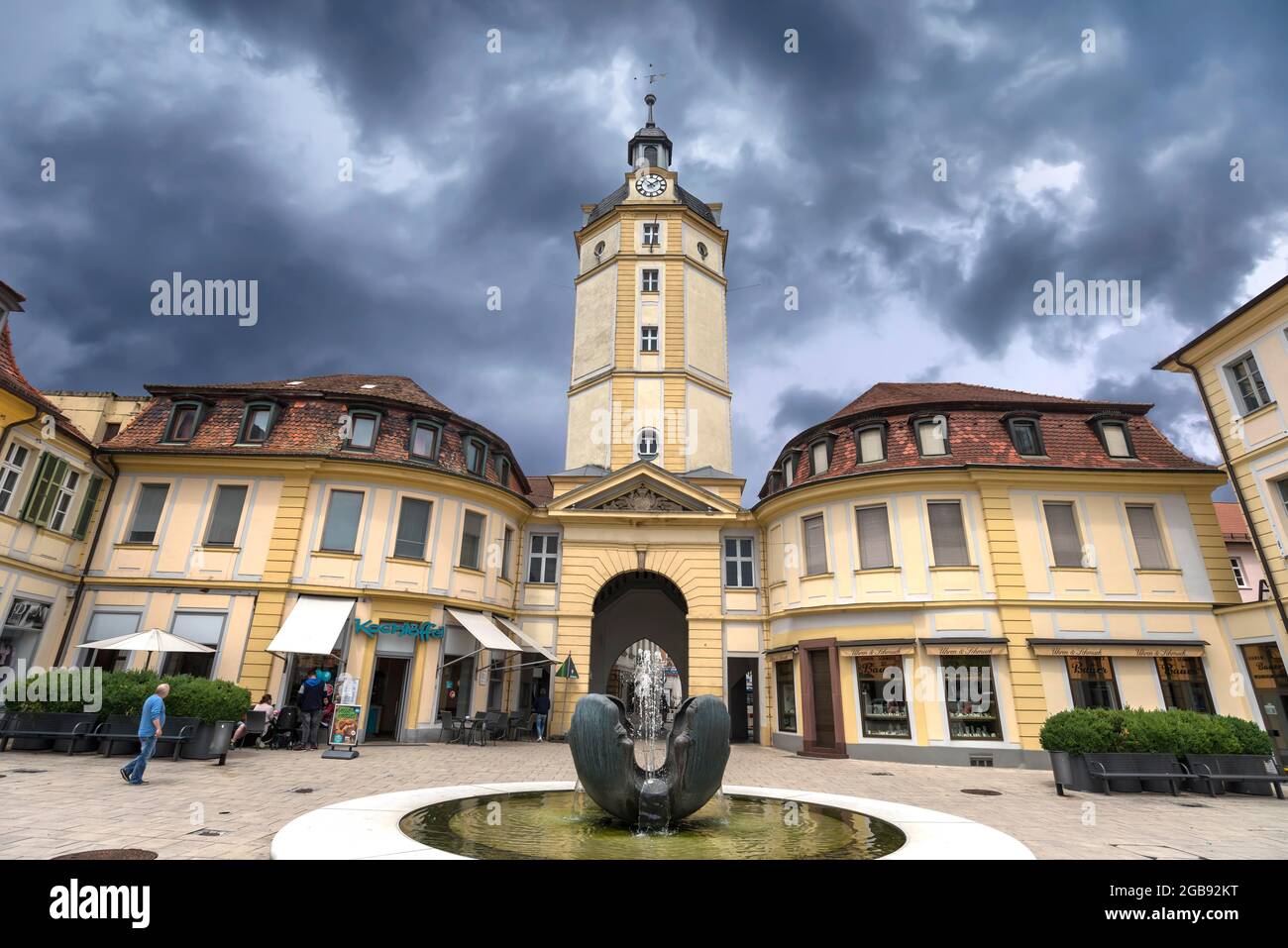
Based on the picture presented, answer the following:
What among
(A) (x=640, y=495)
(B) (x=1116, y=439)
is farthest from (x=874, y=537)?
(A) (x=640, y=495)

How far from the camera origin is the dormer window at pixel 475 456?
2333 cm

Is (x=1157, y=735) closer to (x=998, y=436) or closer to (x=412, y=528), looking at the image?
(x=998, y=436)

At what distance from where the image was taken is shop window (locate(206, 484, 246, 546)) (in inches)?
803

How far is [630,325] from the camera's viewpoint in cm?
3098

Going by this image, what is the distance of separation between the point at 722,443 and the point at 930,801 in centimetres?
2066

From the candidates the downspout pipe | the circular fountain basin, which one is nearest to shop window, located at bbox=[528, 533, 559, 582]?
the circular fountain basin

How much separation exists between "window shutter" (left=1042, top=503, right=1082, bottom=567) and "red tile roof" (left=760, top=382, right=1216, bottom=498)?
1.38 m

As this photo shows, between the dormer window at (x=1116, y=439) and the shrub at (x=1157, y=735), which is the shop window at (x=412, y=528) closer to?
the shrub at (x=1157, y=735)

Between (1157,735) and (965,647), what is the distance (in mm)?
6196

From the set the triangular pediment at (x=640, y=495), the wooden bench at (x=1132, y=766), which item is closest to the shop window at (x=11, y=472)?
the triangular pediment at (x=640, y=495)

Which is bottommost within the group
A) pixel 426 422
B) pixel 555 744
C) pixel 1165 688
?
pixel 555 744

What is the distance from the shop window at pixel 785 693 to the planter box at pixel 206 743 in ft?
54.0
